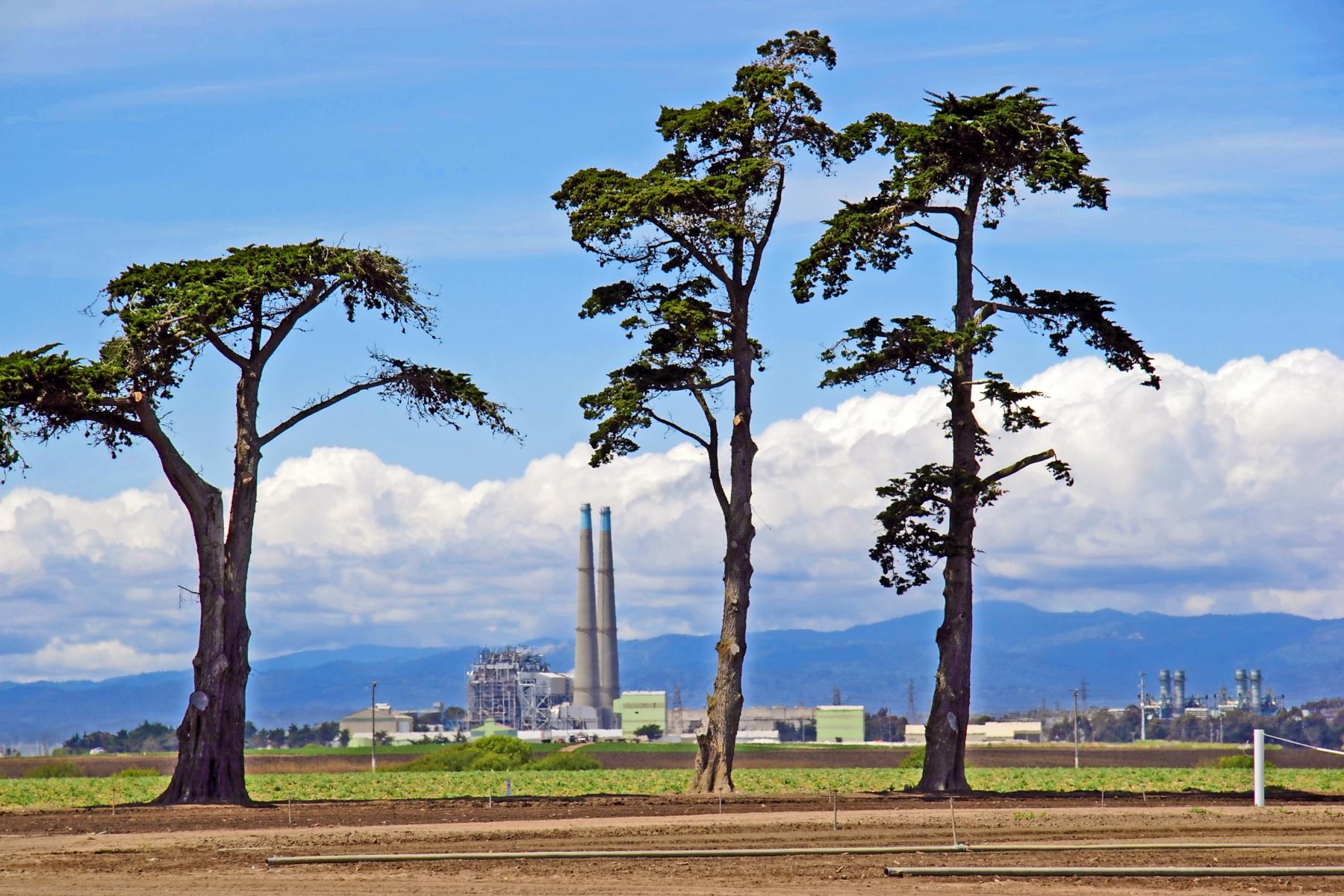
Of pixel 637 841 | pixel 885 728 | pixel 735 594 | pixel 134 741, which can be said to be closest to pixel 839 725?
pixel 885 728

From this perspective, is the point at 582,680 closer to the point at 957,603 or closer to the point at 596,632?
the point at 596,632

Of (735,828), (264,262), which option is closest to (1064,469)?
(735,828)

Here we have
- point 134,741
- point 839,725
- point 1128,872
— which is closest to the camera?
point 1128,872

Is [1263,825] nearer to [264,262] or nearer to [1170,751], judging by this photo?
[264,262]

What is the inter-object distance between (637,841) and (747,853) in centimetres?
258

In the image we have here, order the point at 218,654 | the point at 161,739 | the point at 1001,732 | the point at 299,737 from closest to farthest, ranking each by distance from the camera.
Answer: the point at 218,654
the point at 1001,732
the point at 161,739
the point at 299,737

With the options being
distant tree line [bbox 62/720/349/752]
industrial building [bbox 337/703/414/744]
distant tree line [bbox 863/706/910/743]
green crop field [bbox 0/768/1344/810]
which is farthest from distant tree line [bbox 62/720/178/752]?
green crop field [bbox 0/768/1344/810]

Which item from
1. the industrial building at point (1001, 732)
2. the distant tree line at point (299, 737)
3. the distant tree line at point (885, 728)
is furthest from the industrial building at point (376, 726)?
the industrial building at point (1001, 732)

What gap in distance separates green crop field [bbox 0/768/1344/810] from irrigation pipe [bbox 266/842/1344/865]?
17.7 metres

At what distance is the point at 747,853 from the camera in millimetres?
20516

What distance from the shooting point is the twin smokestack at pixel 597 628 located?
170500 millimetres

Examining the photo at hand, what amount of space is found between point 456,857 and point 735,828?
16.9 ft

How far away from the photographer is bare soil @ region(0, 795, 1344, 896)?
1850cm

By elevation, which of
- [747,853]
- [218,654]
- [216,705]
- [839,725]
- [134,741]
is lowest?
[134,741]
